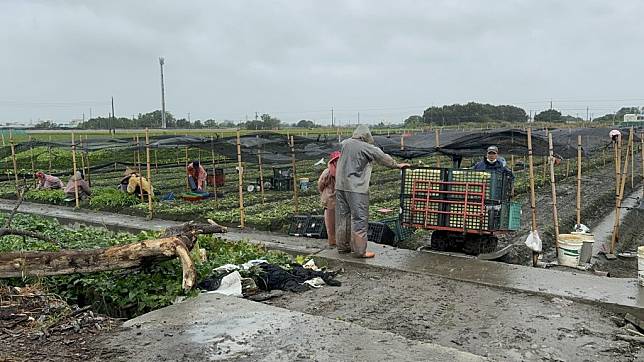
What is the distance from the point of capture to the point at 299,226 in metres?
10.9

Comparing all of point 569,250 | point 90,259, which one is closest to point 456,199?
point 569,250

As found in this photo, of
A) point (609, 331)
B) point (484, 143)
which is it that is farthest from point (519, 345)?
point (484, 143)

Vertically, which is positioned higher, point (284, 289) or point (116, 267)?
point (116, 267)

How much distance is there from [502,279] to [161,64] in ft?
177

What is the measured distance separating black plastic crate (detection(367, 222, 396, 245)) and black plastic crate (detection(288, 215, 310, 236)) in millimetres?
1437

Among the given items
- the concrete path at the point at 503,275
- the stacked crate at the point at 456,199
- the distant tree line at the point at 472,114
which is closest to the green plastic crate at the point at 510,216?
the stacked crate at the point at 456,199

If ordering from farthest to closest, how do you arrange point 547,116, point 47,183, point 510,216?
point 547,116, point 47,183, point 510,216

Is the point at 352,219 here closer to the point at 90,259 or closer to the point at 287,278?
the point at 287,278

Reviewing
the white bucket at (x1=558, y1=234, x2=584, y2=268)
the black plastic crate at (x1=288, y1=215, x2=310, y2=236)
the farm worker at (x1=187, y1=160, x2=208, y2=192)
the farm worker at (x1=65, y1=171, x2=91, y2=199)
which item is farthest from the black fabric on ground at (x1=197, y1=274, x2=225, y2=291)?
the farm worker at (x1=65, y1=171, x2=91, y2=199)

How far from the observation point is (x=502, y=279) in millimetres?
6875

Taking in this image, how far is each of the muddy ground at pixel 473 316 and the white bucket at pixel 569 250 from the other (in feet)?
7.19

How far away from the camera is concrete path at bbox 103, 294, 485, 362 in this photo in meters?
4.11

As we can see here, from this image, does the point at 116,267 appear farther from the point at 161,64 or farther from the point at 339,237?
the point at 161,64

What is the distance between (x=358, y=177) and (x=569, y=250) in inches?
128
